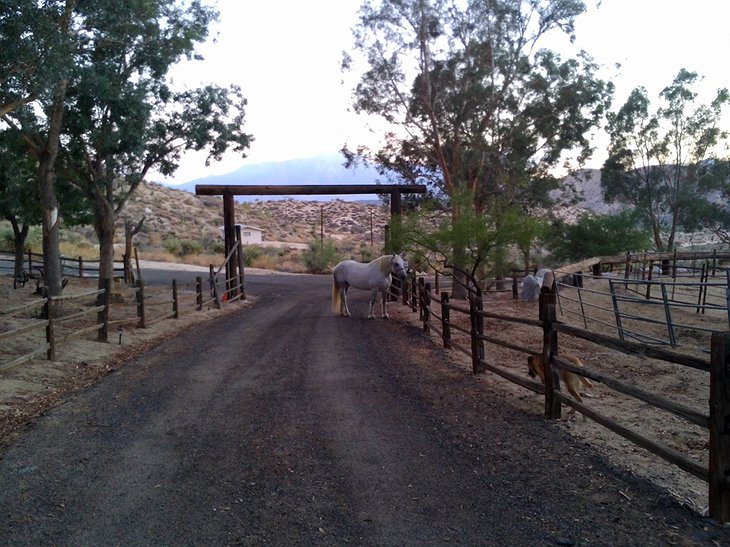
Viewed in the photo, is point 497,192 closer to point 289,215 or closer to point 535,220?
point 535,220

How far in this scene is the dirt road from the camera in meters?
4.21

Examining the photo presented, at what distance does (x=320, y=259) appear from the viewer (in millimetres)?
48062

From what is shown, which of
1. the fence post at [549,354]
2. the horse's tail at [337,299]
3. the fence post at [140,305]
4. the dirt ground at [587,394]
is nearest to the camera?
the dirt ground at [587,394]

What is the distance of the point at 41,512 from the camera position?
4562 millimetres

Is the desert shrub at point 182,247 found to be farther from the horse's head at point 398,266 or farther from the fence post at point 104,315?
the fence post at point 104,315

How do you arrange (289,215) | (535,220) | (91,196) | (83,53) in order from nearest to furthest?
(83,53)
(535,220)
(91,196)
(289,215)

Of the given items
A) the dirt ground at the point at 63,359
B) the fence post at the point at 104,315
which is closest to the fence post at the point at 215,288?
the dirt ground at the point at 63,359

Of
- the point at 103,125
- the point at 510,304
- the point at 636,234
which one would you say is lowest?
the point at 510,304

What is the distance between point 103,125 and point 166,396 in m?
11.7

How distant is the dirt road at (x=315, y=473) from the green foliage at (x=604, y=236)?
98.4 ft

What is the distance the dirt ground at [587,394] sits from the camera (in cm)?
569

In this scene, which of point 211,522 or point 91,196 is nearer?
point 211,522

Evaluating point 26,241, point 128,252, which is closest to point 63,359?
point 128,252

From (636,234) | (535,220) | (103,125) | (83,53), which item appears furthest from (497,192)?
Result: (83,53)
